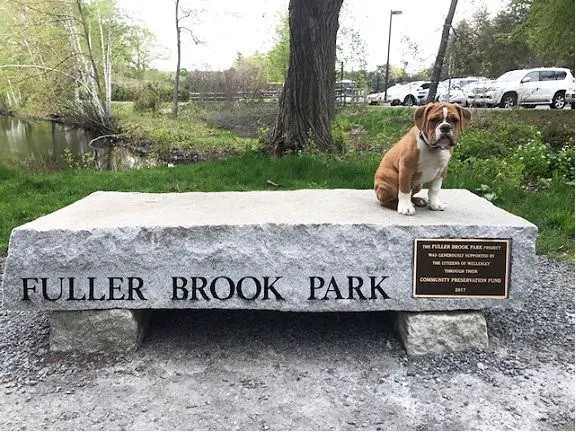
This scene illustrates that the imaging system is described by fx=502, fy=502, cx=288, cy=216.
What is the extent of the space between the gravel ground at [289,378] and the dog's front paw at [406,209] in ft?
2.83

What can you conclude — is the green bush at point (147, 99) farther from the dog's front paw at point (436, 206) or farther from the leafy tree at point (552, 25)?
the dog's front paw at point (436, 206)

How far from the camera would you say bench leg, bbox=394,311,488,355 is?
10.6 ft

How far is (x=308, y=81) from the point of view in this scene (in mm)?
7824

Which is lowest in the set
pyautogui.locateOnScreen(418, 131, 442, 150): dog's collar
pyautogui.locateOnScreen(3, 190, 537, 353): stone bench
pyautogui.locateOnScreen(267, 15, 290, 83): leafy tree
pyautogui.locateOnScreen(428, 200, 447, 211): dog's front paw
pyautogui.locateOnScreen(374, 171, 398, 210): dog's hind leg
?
pyautogui.locateOnScreen(3, 190, 537, 353): stone bench

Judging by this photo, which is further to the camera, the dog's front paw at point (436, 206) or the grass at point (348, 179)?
the grass at point (348, 179)

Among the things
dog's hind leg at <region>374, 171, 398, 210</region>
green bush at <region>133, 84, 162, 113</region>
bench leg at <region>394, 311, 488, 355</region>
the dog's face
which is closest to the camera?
the dog's face

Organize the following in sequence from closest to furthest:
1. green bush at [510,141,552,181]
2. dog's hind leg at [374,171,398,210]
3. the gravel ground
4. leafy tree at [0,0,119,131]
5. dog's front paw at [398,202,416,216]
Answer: the gravel ground, dog's front paw at [398,202,416,216], dog's hind leg at [374,171,398,210], green bush at [510,141,552,181], leafy tree at [0,0,119,131]

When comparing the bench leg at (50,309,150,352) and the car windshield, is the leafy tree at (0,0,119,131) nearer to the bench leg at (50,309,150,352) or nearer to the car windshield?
the car windshield

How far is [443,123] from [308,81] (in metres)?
5.17

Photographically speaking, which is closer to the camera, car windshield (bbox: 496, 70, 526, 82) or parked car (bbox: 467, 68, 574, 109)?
parked car (bbox: 467, 68, 574, 109)

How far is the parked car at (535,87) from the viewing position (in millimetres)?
16234

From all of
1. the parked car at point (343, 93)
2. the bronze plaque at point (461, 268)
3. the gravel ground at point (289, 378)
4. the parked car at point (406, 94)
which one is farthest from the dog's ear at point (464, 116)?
the parked car at point (343, 93)

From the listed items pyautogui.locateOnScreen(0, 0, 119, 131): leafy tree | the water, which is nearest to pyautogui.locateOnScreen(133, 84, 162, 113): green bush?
the water

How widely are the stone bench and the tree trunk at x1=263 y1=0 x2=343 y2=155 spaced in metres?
4.85
